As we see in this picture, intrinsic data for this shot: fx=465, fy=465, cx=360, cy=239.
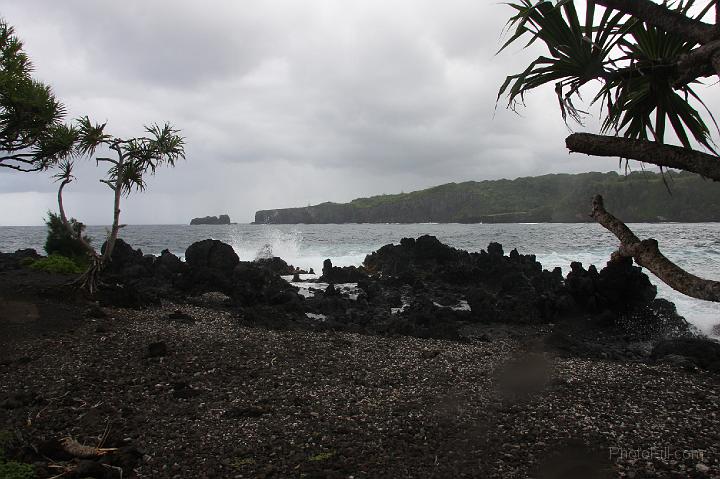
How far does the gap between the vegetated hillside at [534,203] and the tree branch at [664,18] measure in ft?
292

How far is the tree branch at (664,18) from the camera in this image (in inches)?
105

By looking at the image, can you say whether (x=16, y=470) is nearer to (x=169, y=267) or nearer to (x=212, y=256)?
(x=212, y=256)

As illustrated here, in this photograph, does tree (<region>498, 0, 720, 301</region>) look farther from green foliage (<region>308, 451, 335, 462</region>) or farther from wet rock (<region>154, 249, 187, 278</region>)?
wet rock (<region>154, 249, 187, 278</region>)

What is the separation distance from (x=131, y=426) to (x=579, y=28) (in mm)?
6385

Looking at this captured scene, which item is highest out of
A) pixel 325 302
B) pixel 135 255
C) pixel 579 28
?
pixel 579 28

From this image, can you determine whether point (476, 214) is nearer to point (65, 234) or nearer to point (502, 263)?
point (502, 263)

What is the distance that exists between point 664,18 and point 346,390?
6.40 m

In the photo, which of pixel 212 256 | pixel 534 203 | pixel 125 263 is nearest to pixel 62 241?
pixel 125 263

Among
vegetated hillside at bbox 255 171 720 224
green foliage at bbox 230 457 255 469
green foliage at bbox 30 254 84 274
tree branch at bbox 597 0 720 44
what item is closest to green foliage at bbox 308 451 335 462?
green foliage at bbox 230 457 255 469

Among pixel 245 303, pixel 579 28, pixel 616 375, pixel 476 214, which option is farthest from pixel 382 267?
pixel 476 214

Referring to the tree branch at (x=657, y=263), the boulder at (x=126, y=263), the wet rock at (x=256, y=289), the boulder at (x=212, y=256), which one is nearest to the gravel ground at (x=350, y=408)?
the tree branch at (x=657, y=263)

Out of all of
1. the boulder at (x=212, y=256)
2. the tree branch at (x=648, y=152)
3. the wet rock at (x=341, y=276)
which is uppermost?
the tree branch at (x=648, y=152)

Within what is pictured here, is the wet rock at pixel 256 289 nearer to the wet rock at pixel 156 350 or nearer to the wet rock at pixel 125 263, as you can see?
the wet rock at pixel 125 263

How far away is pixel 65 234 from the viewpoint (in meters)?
20.9
